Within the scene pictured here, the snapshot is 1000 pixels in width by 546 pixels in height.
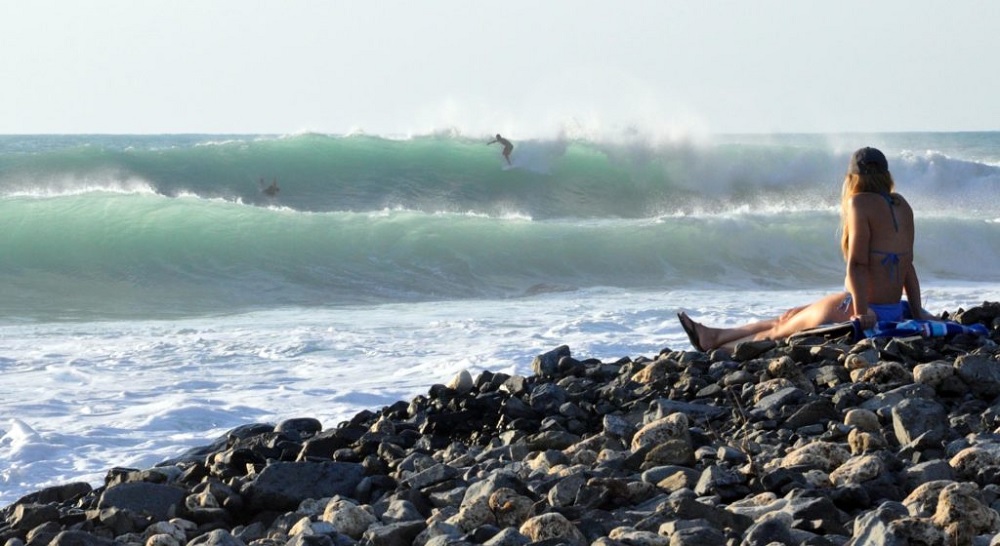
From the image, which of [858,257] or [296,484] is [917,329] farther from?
[296,484]

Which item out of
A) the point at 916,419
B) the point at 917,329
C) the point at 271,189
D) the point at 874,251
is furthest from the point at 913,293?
the point at 271,189

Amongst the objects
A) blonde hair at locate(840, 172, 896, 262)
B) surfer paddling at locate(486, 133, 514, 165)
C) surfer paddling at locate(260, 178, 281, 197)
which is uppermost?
surfer paddling at locate(486, 133, 514, 165)

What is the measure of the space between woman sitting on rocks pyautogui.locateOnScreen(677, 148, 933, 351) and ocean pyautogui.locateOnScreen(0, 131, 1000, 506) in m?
1.02

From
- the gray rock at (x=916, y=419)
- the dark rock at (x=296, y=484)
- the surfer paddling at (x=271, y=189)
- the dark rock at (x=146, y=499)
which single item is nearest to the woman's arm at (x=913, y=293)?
A: the gray rock at (x=916, y=419)

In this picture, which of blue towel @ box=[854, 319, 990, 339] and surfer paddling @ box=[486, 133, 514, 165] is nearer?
blue towel @ box=[854, 319, 990, 339]

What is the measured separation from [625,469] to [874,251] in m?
2.63

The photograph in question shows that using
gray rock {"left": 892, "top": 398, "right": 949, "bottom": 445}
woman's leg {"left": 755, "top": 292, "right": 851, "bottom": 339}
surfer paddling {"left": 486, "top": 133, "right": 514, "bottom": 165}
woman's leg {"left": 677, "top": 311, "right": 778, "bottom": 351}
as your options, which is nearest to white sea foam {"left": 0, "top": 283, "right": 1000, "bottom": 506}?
woman's leg {"left": 677, "top": 311, "right": 778, "bottom": 351}

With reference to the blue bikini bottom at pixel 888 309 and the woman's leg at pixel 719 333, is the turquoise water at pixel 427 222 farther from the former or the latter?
the blue bikini bottom at pixel 888 309

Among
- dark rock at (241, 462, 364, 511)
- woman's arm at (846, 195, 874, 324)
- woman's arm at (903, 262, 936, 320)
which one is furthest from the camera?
woman's arm at (903, 262, 936, 320)

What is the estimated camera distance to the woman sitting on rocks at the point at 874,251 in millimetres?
6145

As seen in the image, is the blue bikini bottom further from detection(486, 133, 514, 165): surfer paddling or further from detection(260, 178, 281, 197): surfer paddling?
detection(486, 133, 514, 165): surfer paddling

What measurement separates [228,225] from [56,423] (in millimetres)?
12263

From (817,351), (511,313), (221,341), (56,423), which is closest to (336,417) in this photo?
(56,423)

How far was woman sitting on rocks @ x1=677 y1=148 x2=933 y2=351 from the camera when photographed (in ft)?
20.2
